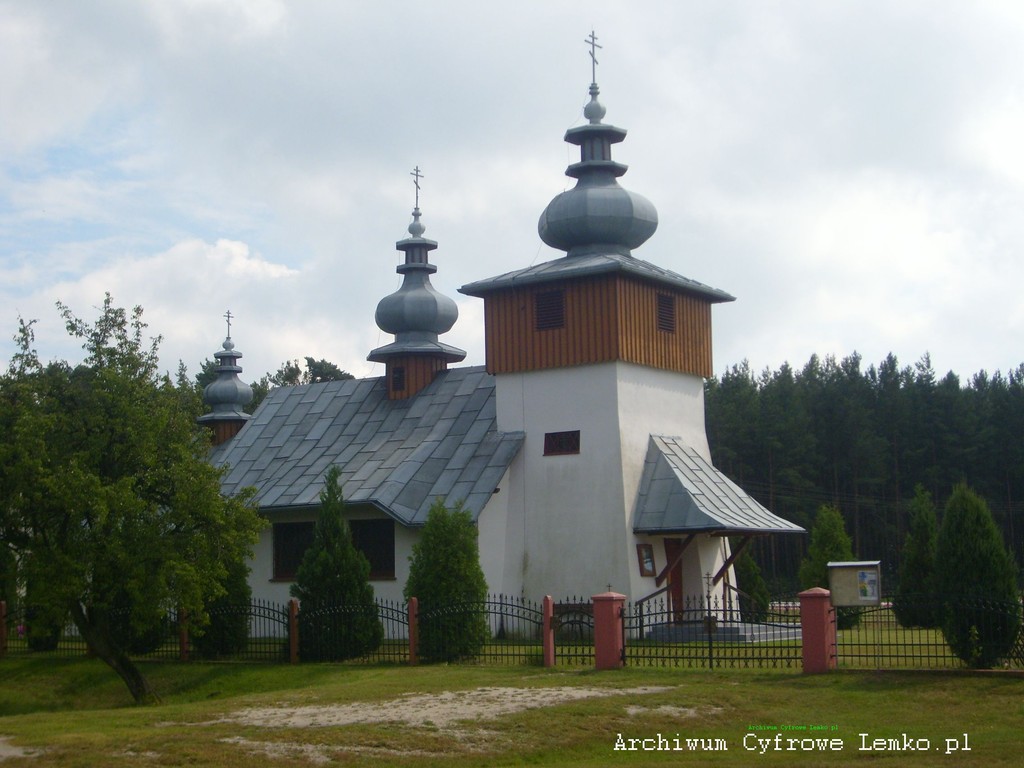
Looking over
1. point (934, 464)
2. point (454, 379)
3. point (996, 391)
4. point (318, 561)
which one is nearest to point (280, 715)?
point (318, 561)

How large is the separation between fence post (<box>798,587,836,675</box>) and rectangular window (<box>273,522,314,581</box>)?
13.3 m

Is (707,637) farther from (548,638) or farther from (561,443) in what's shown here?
(561,443)

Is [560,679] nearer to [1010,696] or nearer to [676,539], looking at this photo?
[1010,696]

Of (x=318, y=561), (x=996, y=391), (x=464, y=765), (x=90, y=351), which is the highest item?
(x=996, y=391)

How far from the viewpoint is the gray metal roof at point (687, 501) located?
2469 centimetres

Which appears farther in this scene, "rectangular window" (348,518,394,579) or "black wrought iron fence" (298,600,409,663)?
"rectangular window" (348,518,394,579)

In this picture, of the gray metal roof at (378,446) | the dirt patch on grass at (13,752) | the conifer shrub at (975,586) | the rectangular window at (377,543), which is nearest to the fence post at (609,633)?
the conifer shrub at (975,586)

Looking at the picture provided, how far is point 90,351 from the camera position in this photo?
2044 cm

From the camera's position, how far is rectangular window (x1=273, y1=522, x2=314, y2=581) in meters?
28.5

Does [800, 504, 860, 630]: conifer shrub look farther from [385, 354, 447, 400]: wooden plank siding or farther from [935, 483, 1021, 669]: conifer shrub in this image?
[935, 483, 1021, 669]: conifer shrub

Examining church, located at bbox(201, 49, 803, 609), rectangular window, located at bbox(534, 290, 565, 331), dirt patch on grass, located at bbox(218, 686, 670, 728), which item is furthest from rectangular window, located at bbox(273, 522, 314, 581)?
dirt patch on grass, located at bbox(218, 686, 670, 728)

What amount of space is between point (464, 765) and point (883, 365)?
5181 cm

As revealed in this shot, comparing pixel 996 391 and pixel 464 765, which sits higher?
pixel 996 391

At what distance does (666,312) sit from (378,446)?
708 cm
